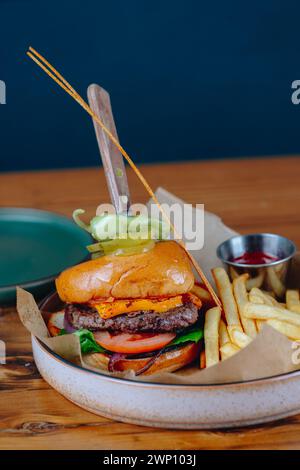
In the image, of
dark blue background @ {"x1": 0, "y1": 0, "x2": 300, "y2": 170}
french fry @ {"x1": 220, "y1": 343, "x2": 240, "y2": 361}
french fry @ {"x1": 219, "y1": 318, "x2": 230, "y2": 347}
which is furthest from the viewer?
dark blue background @ {"x1": 0, "y1": 0, "x2": 300, "y2": 170}

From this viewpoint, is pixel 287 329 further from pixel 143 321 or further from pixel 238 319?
pixel 143 321

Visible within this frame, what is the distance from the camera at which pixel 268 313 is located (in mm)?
1878

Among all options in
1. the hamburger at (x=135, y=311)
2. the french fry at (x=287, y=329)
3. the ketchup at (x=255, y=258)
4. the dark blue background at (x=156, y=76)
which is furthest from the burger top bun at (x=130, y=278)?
the dark blue background at (x=156, y=76)

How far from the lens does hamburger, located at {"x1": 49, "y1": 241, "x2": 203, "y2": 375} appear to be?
1903 mm

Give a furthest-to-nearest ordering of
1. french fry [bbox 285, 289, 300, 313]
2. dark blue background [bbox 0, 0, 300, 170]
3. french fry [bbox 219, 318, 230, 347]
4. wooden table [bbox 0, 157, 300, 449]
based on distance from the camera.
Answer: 1. dark blue background [bbox 0, 0, 300, 170]
2. french fry [bbox 285, 289, 300, 313]
3. french fry [bbox 219, 318, 230, 347]
4. wooden table [bbox 0, 157, 300, 449]

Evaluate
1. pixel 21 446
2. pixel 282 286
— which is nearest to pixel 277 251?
pixel 282 286

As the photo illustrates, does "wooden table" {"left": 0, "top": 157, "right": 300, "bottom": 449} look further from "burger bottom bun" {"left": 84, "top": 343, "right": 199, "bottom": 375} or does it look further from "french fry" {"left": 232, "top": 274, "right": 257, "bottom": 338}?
"french fry" {"left": 232, "top": 274, "right": 257, "bottom": 338}

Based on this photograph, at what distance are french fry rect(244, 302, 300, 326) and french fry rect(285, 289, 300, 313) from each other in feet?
0.56

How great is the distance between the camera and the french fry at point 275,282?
2.32 m

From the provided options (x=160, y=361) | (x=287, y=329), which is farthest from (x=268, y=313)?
(x=160, y=361)

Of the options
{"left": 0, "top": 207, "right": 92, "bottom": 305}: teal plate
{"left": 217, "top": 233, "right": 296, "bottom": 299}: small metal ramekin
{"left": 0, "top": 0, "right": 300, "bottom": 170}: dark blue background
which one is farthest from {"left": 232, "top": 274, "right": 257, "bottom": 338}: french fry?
{"left": 0, "top": 0, "right": 300, "bottom": 170}: dark blue background

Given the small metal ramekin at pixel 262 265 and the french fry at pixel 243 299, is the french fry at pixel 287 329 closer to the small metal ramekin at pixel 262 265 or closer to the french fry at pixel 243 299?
the french fry at pixel 243 299

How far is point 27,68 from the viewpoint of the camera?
512cm

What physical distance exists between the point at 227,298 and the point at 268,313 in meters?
0.23
